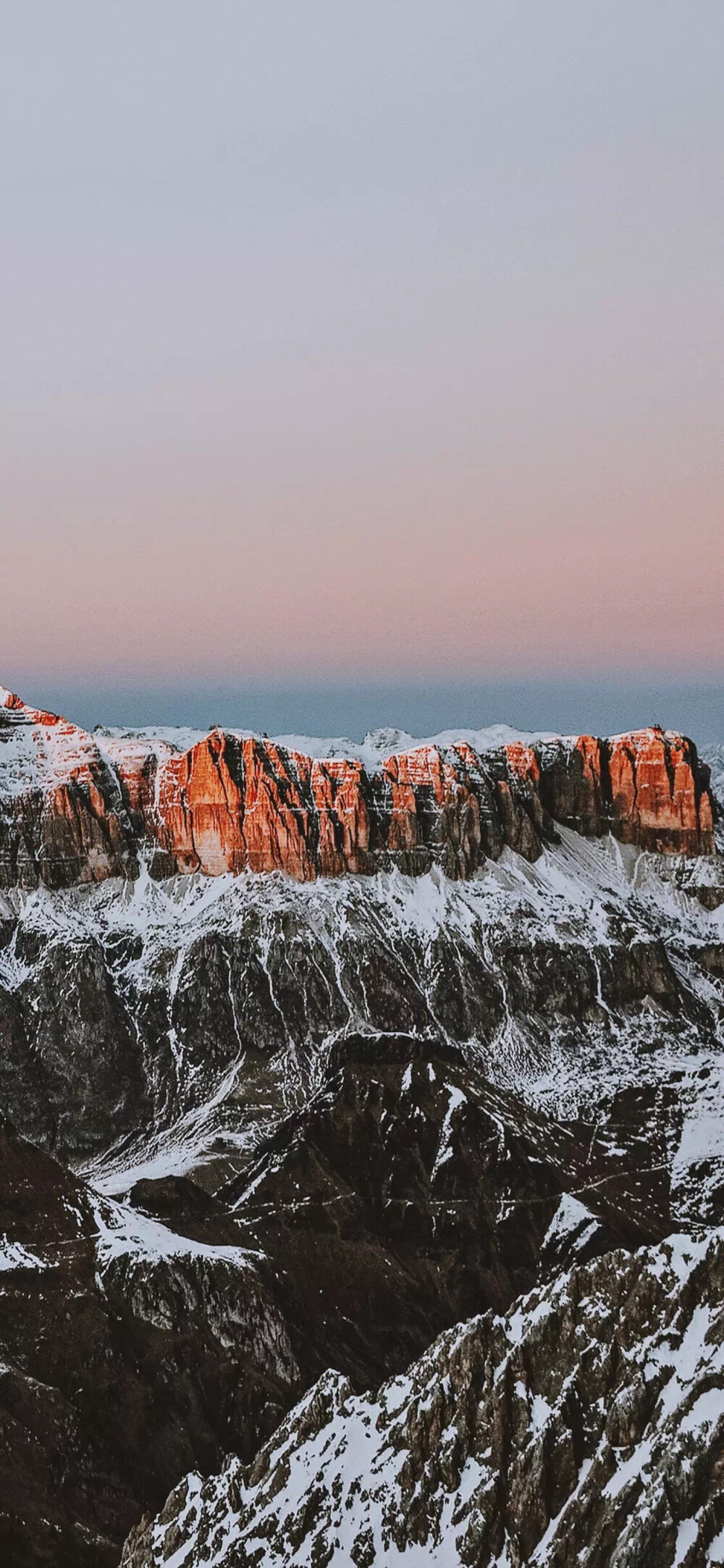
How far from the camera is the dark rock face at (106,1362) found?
12938cm

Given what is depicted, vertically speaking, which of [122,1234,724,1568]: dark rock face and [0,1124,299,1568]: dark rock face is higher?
[122,1234,724,1568]: dark rock face

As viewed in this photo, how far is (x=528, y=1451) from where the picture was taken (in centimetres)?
9006

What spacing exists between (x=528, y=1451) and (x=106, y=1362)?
63557 mm

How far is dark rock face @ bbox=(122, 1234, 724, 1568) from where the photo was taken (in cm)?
8250

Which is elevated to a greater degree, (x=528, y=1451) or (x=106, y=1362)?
(x=528, y=1451)

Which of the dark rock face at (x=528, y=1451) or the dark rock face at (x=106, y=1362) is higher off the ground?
the dark rock face at (x=528, y=1451)

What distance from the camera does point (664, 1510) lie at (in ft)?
264

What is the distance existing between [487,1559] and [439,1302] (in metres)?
91.8

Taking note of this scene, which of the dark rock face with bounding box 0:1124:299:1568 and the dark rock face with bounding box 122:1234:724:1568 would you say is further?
the dark rock face with bounding box 0:1124:299:1568

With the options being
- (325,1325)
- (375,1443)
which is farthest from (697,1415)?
(325,1325)

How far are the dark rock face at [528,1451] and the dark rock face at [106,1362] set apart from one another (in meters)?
24.4

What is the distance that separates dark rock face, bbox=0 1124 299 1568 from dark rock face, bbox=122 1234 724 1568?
962 inches

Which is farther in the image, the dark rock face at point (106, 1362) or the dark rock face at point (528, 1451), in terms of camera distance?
the dark rock face at point (106, 1362)

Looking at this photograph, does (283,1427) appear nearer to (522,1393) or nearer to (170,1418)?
(522,1393)
